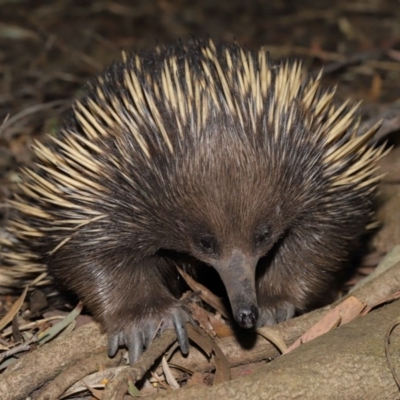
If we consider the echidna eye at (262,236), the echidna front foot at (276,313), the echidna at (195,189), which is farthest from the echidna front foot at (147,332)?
the echidna eye at (262,236)

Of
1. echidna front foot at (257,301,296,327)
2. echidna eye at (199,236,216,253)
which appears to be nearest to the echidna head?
echidna eye at (199,236,216,253)

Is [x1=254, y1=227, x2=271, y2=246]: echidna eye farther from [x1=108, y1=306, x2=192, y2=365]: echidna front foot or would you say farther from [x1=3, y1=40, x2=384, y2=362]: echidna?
[x1=108, y1=306, x2=192, y2=365]: echidna front foot

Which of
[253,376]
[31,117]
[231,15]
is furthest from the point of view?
[231,15]

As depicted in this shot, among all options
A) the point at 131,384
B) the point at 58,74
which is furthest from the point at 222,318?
the point at 58,74

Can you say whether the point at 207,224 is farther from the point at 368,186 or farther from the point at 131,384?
the point at 368,186

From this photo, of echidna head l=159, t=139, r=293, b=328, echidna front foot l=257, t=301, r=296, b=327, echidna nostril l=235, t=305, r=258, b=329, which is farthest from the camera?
echidna front foot l=257, t=301, r=296, b=327

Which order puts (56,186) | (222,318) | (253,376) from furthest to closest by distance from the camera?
(222,318) → (56,186) → (253,376)

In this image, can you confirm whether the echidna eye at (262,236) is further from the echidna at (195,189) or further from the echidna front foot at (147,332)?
the echidna front foot at (147,332)

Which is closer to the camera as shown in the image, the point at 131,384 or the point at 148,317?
the point at 131,384

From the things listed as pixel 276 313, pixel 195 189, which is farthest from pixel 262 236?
pixel 276 313
